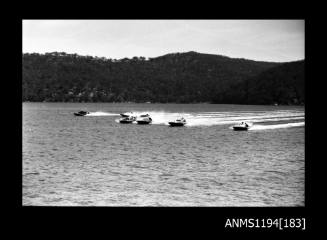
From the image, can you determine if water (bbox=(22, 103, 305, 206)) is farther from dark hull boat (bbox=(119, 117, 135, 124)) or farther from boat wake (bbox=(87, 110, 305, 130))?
boat wake (bbox=(87, 110, 305, 130))

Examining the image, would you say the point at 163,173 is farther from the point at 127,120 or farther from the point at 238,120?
the point at 238,120

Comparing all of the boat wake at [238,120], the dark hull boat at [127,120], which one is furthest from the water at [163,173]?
the boat wake at [238,120]

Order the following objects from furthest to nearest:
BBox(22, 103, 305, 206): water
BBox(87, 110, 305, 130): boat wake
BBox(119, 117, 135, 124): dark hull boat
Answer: BBox(119, 117, 135, 124): dark hull boat, BBox(87, 110, 305, 130): boat wake, BBox(22, 103, 305, 206): water

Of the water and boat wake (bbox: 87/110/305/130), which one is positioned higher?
boat wake (bbox: 87/110/305/130)

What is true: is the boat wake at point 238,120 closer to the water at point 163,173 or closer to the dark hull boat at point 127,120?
the dark hull boat at point 127,120

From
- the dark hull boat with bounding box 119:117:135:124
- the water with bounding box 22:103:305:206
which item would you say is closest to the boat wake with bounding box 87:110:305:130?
the dark hull boat with bounding box 119:117:135:124
